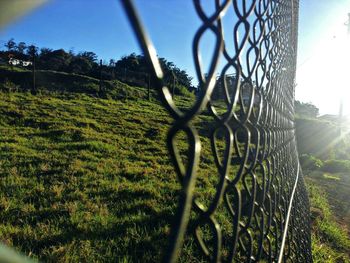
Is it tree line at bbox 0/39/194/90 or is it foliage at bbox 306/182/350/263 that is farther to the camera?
tree line at bbox 0/39/194/90

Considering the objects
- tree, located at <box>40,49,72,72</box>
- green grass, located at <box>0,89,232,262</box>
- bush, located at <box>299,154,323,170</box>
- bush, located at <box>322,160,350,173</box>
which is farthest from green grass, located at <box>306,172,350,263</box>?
tree, located at <box>40,49,72,72</box>

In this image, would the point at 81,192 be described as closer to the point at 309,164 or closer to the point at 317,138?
the point at 309,164

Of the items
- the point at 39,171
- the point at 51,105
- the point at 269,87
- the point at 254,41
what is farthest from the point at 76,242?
the point at 51,105

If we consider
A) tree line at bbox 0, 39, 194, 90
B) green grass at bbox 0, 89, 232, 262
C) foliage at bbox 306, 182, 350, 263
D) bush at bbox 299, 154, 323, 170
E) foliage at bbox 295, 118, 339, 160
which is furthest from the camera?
tree line at bbox 0, 39, 194, 90

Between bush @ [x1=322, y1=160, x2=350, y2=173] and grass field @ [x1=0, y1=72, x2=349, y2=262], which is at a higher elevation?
grass field @ [x1=0, y1=72, x2=349, y2=262]

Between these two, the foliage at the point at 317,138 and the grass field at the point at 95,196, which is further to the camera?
the foliage at the point at 317,138

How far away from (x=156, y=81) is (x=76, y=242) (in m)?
2.51

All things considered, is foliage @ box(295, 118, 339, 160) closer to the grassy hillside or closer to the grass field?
the grass field

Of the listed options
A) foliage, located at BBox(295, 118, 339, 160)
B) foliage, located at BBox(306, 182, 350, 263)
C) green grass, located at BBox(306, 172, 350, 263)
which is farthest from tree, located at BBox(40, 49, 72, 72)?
foliage, located at BBox(306, 182, 350, 263)

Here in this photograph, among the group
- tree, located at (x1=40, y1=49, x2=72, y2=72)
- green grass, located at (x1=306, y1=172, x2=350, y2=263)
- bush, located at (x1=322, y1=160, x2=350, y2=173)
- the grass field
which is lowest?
bush, located at (x1=322, y1=160, x2=350, y2=173)

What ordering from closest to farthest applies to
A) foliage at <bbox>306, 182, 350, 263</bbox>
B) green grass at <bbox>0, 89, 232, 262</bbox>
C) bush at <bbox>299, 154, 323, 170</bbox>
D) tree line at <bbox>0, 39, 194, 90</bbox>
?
green grass at <bbox>0, 89, 232, 262</bbox>
foliage at <bbox>306, 182, 350, 263</bbox>
bush at <bbox>299, 154, 323, 170</bbox>
tree line at <bbox>0, 39, 194, 90</bbox>

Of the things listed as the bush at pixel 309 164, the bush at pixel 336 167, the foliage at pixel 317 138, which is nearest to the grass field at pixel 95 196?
the bush at pixel 309 164

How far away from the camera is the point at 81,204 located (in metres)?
3.63

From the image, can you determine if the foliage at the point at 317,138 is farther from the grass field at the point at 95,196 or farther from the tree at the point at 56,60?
the tree at the point at 56,60
